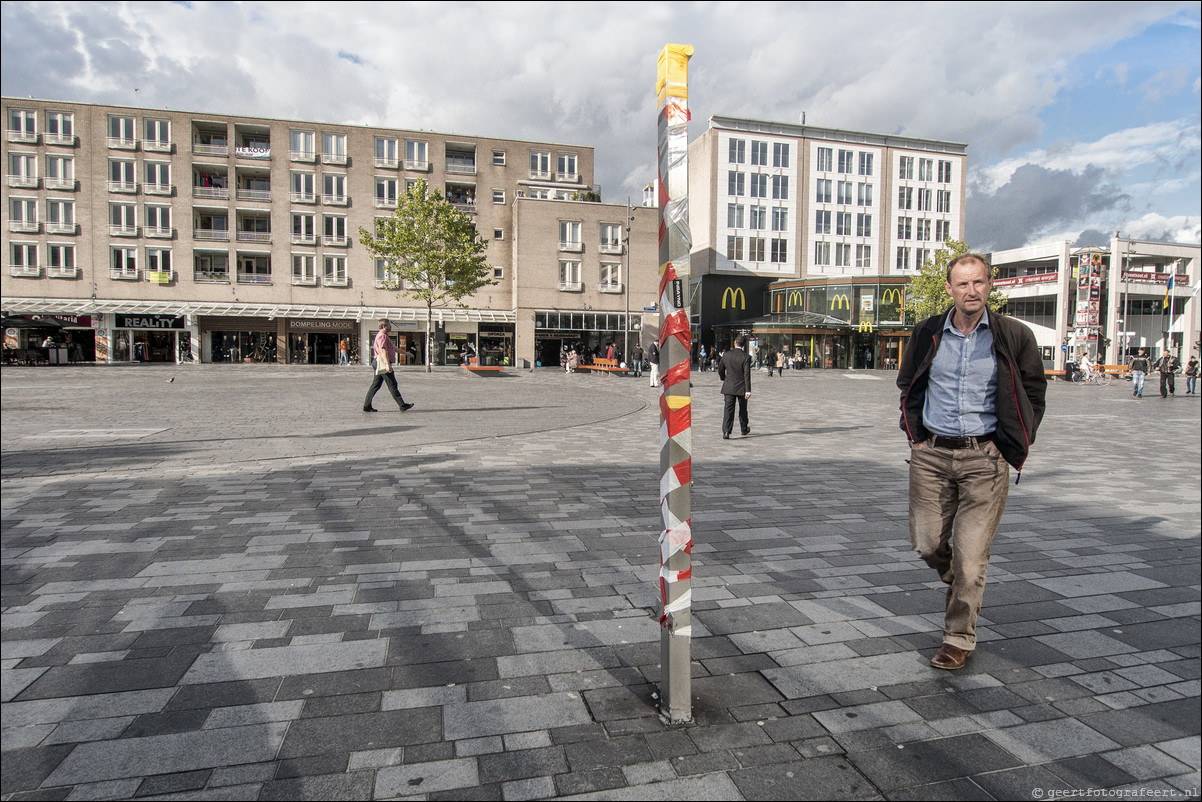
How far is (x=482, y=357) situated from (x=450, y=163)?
14.8m

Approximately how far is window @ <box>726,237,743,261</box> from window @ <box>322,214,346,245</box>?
101 feet

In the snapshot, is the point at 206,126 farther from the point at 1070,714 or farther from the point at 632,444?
the point at 1070,714

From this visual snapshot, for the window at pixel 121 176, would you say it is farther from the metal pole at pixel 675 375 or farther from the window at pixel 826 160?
the metal pole at pixel 675 375

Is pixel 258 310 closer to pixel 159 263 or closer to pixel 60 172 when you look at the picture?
pixel 159 263

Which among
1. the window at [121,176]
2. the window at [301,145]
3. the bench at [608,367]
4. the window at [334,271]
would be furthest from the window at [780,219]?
the window at [121,176]

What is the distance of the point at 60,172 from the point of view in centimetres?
4753

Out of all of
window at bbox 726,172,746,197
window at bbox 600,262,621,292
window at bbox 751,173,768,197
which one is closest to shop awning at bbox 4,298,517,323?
window at bbox 600,262,621,292

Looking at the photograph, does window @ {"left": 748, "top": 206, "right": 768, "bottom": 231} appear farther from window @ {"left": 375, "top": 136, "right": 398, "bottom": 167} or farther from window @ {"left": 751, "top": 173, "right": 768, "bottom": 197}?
window @ {"left": 375, "top": 136, "right": 398, "bottom": 167}

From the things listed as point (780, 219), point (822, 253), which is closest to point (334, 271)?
point (780, 219)

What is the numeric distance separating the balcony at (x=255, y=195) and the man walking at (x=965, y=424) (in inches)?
2136

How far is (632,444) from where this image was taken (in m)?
11.1

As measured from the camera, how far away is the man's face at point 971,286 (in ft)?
10.2

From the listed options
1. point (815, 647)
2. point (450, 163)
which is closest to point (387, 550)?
point (815, 647)

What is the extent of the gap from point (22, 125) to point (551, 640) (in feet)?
199
